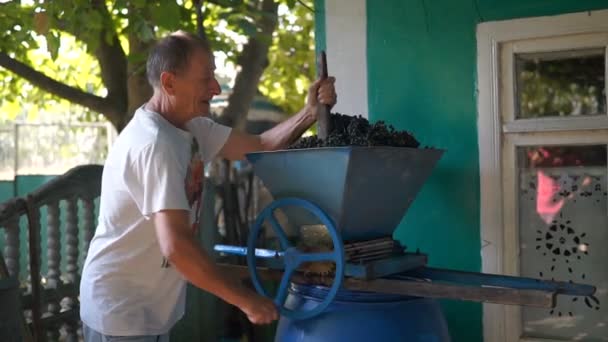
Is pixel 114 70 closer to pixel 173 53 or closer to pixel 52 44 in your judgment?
pixel 52 44

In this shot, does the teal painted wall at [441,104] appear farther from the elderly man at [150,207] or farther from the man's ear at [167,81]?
the man's ear at [167,81]

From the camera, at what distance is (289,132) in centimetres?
325

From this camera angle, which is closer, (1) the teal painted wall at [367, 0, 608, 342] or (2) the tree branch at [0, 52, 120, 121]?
(1) the teal painted wall at [367, 0, 608, 342]

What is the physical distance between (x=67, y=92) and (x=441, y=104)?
10.5 feet

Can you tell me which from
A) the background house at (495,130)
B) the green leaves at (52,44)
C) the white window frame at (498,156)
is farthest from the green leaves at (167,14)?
the white window frame at (498,156)

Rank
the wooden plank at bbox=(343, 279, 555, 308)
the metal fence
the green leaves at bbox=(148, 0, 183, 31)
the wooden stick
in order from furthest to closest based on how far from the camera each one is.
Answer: the metal fence → the green leaves at bbox=(148, 0, 183, 31) → the wooden stick → the wooden plank at bbox=(343, 279, 555, 308)

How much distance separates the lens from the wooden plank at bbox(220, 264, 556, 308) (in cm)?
231

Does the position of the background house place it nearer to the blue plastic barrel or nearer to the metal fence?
the blue plastic barrel

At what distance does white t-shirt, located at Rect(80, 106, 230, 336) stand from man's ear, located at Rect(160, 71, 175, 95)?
103 mm

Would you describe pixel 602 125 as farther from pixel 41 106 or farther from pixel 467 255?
pixel 41 106

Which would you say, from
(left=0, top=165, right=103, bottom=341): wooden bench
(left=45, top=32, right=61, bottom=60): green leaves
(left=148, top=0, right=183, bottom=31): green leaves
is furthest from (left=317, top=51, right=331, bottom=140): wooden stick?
(left=0, top=165, right=103, bottom=341): wooden bench

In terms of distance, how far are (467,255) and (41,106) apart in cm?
685

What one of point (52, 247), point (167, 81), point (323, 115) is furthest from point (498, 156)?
point (52, 247)

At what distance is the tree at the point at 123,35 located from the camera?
427cm
